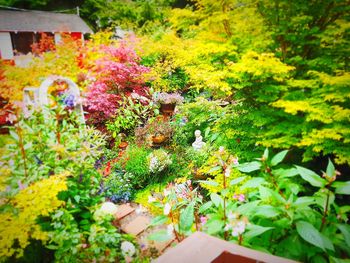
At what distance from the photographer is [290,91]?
341cm

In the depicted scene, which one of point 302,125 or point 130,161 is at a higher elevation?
point 302,125

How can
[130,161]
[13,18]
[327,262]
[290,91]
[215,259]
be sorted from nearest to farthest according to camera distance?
1. [215,259]
2. [327,262]
3. [290,91]
4. [130,161]
5. [13,18]

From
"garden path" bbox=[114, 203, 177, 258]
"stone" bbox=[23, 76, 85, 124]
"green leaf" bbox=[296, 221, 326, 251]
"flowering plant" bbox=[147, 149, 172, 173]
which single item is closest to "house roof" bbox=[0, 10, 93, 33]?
"stone" bbox=[23, 76, 85, 124]

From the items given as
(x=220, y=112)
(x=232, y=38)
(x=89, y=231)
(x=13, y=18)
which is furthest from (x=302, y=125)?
(x=13, y=18)

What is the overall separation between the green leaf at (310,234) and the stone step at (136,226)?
221 centimetres

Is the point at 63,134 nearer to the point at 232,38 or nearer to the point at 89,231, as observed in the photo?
the point at 89,231

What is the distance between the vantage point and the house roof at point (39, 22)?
1344cm

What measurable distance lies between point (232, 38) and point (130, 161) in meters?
2.88

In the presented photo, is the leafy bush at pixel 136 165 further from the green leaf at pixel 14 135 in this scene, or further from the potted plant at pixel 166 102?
the green leaf at pixel 14 135

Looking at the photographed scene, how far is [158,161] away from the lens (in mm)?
4656

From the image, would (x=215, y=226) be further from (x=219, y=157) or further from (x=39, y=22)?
(x=39, y=22)

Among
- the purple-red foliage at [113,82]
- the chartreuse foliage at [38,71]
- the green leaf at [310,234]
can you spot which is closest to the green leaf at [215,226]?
the green leaf at [310,234]

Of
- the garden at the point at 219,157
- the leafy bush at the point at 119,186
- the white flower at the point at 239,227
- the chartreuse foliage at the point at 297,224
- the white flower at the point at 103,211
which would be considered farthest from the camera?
the leafy bush at the point at 119,186

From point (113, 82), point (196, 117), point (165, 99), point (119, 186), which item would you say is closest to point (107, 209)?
point (119, 186)
